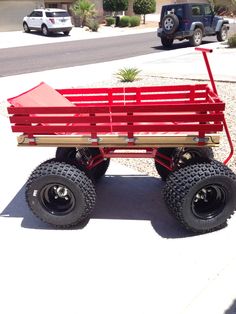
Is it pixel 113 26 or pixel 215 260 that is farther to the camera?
pixel 113 26

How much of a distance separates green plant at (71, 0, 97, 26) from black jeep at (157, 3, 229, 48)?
14.3 metres

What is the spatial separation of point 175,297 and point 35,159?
12.0ft

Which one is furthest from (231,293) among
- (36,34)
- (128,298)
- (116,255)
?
(36,34)

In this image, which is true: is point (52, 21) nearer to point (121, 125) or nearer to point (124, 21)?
point (124, 21)

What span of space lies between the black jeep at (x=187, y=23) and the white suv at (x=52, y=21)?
9.99 metres

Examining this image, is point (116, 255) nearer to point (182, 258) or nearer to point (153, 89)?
point (182, 258)

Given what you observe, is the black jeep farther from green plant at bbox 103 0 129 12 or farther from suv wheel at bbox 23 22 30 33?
green plant at bbox 103 0 129 12

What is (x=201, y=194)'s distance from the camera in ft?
13.6

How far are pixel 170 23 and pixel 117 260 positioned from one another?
17.1 meters

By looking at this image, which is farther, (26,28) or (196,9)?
(26,28)

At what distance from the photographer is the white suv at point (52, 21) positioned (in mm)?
27453

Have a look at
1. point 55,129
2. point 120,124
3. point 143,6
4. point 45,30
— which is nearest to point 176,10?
point 45,30

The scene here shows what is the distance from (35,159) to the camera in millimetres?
6281

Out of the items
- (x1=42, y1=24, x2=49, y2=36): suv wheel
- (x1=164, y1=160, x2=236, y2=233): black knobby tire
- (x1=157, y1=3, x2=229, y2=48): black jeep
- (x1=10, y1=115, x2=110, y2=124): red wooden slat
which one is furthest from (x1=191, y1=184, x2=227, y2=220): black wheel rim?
(x1=42, y1=24, x2=49, y2=36): suv wheel
